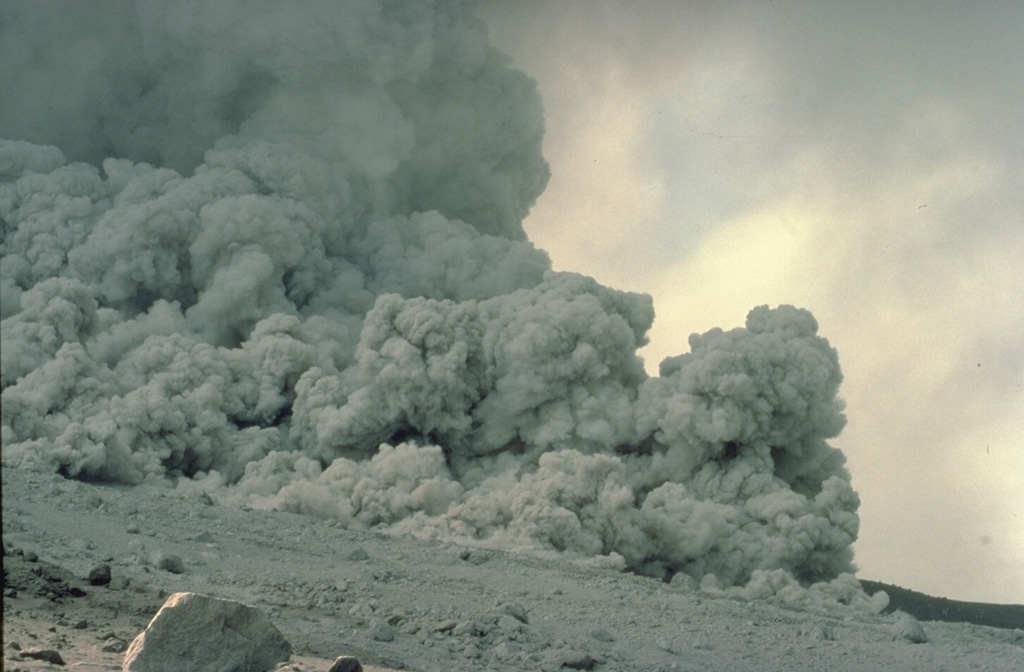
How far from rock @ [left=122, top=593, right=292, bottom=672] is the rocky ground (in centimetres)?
32

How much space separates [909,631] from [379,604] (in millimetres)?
6525

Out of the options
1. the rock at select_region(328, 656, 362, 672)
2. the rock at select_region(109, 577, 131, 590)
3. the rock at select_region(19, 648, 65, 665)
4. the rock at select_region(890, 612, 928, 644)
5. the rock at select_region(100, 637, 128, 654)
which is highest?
the rock at select_region(890, 612, 928, 644)

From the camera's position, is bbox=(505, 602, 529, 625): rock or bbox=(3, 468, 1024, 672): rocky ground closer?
bbox=(3, 468, 1024, 672): rocky ground

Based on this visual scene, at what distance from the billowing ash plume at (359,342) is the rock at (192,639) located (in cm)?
1098

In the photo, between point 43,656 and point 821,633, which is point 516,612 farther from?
point 43,656

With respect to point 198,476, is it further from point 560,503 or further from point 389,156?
point 389,156

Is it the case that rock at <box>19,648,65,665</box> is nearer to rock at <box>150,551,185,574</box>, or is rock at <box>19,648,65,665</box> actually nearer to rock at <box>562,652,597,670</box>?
rock at <box>562,652,597,670</box>

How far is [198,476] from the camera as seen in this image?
21.2 metres

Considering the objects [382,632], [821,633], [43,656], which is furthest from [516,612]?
[43,656]

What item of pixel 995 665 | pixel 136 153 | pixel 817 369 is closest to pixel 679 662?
pixel 995 665

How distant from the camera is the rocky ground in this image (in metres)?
9.34

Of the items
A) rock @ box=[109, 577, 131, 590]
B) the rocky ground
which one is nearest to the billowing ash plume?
the rocky ground

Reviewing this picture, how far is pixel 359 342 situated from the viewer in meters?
24.6

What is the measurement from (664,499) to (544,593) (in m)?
7.29
